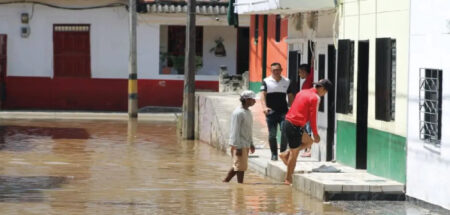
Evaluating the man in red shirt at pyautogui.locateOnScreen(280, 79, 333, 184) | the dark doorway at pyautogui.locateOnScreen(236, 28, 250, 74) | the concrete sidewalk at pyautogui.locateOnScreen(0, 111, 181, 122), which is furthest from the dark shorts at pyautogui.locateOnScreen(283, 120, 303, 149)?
the dark doorway at pyautogui.locateOnScreen(236, 28, 250, 74)

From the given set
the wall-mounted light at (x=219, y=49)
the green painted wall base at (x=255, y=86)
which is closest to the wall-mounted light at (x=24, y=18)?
the wall-mounted light at (x=219, y=49)

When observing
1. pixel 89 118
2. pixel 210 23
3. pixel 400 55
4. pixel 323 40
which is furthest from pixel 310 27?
pixel 210 23

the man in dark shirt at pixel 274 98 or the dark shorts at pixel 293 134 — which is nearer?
the dark shorts at pixel 293 134

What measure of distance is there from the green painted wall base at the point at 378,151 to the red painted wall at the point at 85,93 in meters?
21.8

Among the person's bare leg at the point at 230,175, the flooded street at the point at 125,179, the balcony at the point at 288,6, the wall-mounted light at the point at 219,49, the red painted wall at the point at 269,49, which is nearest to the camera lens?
the flooded street at the point at 125,179

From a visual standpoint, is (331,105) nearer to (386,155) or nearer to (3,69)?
(386,155)

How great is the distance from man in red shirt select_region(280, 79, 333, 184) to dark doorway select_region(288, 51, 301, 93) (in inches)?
221

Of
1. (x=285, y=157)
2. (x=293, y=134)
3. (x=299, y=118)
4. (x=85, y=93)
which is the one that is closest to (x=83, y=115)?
(x=85, y=93)

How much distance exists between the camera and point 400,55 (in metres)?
16.9

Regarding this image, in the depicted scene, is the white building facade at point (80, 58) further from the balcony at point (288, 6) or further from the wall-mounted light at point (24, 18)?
the balcony at point (288, 6)

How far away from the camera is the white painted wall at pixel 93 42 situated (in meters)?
41.6

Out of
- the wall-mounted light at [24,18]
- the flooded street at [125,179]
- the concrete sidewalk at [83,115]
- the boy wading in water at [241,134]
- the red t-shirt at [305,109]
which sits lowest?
the concrete sidewalk at [83,115]

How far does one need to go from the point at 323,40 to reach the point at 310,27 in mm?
1220

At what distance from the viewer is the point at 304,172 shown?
18.3m
